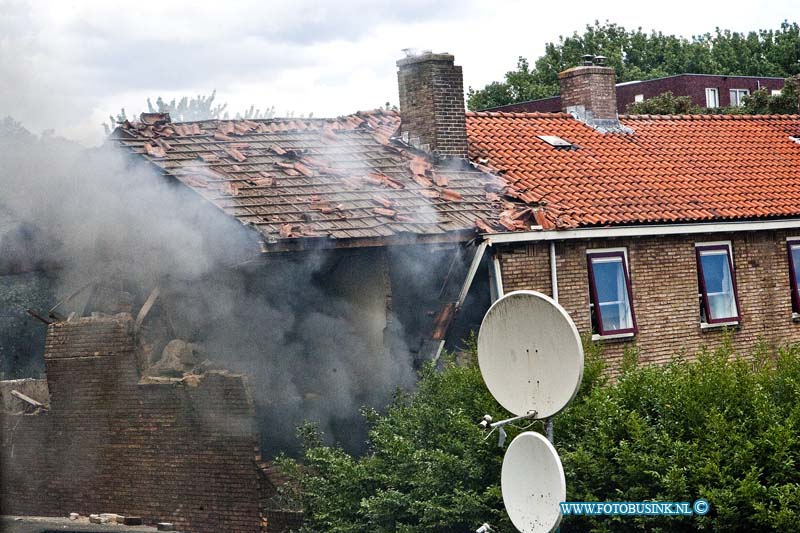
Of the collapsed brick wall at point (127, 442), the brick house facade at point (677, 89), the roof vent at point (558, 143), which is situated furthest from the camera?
the brick house facade at point (677, 89)

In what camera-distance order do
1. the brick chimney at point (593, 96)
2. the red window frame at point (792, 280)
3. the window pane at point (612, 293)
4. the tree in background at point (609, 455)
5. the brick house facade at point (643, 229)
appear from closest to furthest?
the tree in background at point (609, 455) < the brick house facade at point (643, 229) < the window pane at point (612, 293) < the red window frame at point (792, 280) < the brick chimney at point (593, 96)

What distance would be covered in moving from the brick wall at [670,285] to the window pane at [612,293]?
189mm

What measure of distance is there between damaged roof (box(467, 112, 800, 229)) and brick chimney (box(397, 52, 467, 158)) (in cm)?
62

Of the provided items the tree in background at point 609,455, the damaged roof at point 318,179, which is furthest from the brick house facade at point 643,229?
the tree in background at point 609,455

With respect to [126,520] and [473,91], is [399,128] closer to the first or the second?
[126,520]

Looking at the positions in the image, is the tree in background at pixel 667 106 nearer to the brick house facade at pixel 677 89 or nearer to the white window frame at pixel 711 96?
the brick house facade at pixel 677 89

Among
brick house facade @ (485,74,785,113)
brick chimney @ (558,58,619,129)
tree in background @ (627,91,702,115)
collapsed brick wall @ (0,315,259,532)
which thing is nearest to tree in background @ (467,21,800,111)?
Answer: brick house facade @ (485,74,785,113)

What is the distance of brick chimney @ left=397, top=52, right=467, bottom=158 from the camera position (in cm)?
1848

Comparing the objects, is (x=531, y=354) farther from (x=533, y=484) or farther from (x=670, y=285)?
(x=670, y=285)

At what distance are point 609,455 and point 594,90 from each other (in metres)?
12.2

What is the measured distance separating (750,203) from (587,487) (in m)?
9.32

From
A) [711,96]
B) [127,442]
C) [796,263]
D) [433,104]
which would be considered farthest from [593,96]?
[711,96]

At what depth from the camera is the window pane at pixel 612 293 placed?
675 inches

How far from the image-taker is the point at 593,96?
2212 cm
